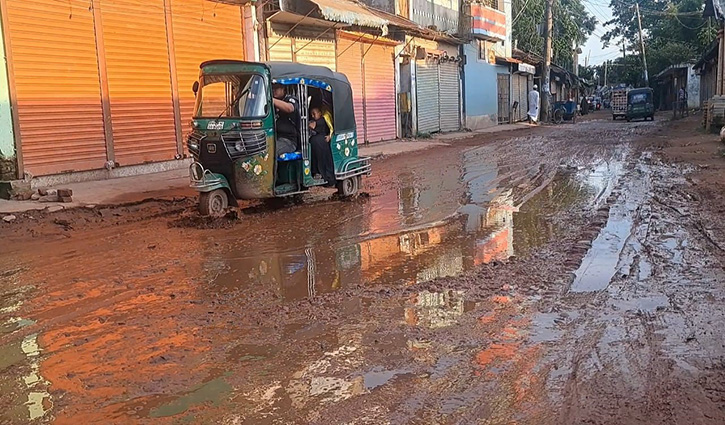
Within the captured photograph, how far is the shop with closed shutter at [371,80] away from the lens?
2175 centimetres

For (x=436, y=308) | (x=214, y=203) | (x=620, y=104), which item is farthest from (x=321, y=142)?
(x=620, y=104)

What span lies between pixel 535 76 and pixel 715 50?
15.6 meters

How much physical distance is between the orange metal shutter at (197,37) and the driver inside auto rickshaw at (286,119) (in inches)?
209

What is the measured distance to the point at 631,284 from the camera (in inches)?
226

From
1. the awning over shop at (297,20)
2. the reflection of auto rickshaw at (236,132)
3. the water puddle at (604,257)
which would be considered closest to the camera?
the water puddle at (604,257)

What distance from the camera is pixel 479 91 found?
34.3m

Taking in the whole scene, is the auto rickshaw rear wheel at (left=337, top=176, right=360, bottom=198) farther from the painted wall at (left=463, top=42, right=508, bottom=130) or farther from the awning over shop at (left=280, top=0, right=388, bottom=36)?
the painted wall at (left=463, top=42, right=508, bottom=130)

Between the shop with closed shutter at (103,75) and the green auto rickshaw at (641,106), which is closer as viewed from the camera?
the shop with closed shutter at (103,75)

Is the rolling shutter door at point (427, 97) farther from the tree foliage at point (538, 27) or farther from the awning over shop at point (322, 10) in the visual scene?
the tree foliage at point (538, 27)

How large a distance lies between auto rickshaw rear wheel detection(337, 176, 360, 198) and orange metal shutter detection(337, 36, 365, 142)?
1008 centimetres

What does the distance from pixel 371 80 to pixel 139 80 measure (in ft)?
37.2

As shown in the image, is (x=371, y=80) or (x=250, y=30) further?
(x=371, y=80)

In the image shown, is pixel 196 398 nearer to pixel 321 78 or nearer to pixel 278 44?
pixel 321 78

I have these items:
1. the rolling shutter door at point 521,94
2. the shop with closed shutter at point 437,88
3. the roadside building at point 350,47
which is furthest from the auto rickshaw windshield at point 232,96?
the rolling shutter door at point 521,94
